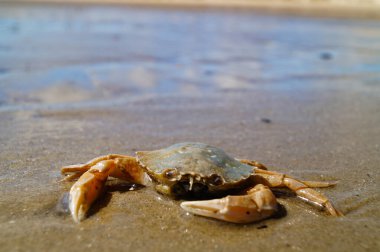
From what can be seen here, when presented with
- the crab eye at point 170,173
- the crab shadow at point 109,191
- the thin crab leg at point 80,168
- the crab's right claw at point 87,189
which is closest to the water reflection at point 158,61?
the thin crab leg at point 80,168

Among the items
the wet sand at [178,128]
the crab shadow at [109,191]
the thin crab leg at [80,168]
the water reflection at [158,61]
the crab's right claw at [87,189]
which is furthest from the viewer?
the water reflection at [158,61]

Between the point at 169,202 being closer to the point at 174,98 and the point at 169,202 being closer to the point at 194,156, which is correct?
the point at 194,156

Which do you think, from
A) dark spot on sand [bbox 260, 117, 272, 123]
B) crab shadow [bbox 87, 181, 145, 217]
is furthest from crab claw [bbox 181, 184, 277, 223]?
dark spot on sand [bbox 260, 117, 272, 123]

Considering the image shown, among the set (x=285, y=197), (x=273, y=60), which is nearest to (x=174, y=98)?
(x=285, y=197)

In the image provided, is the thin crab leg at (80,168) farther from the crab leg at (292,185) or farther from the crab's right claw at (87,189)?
the crab leg at (292,185)

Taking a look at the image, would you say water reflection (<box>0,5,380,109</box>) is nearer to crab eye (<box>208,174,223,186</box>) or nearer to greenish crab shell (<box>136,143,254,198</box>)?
greenish crab shell (<box>136,143,254,198</box>)

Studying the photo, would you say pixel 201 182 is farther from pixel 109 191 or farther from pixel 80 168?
pixel 80 168

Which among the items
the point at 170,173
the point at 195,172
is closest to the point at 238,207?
the point at 195,172
